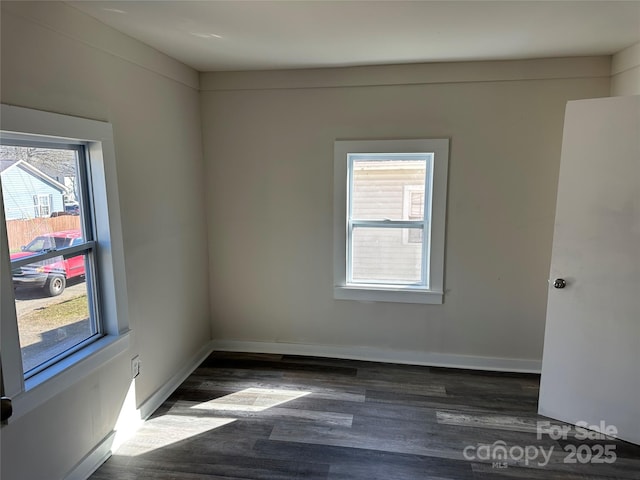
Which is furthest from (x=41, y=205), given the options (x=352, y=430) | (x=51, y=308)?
(x=352, y=430)

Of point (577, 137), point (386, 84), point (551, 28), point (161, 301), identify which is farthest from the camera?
point (386, 84)

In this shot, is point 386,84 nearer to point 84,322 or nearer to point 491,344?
point 491,344

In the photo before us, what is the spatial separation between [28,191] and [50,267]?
0.39 metres

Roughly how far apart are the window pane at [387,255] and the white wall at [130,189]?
135cm

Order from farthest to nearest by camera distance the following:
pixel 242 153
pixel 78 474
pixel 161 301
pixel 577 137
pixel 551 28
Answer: pixel 242 153 → pixel 161 301 → pixel 577 137 → pixel 551 28 → pixel 78 474

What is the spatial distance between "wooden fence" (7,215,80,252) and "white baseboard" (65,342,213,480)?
3.92 feet

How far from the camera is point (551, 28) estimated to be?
2.29 meters

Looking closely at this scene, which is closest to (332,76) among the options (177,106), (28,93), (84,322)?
(177,106)

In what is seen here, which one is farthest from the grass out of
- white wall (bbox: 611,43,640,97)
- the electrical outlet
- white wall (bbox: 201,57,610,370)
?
white wall (bbox: 611,43,640,97)

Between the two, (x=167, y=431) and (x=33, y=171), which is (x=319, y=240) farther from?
(x=33, y=171)

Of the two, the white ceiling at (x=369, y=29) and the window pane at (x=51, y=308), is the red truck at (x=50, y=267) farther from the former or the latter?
the white ceiling at (x=369, y=29)

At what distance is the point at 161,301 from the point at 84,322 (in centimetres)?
61

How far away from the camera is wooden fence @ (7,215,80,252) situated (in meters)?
1.81

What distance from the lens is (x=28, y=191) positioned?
1900mm
